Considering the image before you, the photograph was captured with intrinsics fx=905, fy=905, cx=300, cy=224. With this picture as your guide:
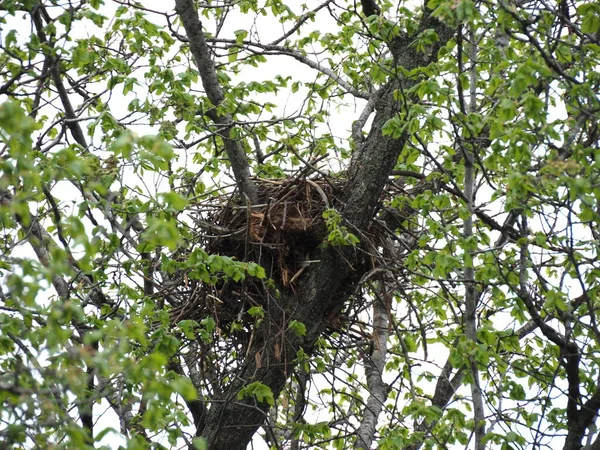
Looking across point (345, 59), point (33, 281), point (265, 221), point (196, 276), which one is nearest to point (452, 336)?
point (265, 221)

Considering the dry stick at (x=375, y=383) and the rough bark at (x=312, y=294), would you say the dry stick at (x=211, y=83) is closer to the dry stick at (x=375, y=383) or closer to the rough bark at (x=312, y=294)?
the rough bark at (x=312, y=294)

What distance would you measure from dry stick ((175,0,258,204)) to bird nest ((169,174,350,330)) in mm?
130

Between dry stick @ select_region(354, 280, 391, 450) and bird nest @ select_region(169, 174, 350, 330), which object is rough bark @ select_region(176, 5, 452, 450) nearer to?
bird nest @ select_region(169, 174, 350, 330)

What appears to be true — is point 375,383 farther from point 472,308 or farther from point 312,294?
point 472,308

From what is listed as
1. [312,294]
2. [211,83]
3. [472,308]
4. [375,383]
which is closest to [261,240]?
[312,294]

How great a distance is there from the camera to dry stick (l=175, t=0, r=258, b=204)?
233 inches

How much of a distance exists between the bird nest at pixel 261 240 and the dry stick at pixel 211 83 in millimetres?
130

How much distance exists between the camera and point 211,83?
614 cm

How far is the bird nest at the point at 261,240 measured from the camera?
5953mm

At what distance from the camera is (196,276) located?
17.4 feet

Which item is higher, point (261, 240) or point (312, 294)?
point (261, 240)

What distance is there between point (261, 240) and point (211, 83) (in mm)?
1153

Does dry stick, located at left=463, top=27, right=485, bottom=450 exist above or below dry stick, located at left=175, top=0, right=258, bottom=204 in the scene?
below

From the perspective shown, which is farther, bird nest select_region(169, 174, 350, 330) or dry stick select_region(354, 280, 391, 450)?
dry stick select_region(354, 280, 391, 450)
